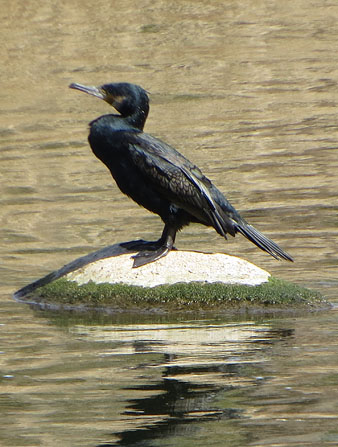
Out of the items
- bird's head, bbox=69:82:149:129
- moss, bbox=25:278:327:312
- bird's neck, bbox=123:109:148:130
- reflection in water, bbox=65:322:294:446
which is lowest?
reflection in water, bbox=65:322:294:446

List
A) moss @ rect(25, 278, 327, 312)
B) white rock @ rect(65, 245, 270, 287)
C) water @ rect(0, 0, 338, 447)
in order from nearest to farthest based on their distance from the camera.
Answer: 1. water @ rect(0, 0, 338, 447)
2. moss @ rect(25, 278, 327, 312)
3. white rock @ rect(65, 245, 270, 287)

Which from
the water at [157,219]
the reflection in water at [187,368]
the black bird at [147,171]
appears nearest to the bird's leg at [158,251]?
the black bird at [147,171]

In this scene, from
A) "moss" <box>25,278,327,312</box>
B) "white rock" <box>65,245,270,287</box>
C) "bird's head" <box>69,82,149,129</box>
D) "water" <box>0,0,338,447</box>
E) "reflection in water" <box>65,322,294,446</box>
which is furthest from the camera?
"bird's head" <box>69,82,149,129</box>

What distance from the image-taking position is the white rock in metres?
7.75

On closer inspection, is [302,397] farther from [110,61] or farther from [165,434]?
[110,61]

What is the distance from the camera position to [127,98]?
788 cm

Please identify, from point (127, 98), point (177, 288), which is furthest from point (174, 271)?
point (127, 98)

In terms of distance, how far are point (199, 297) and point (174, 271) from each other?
0.27 meters

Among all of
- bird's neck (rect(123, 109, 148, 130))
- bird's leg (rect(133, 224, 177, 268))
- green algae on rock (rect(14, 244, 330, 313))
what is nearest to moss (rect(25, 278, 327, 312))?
green algae on rock (rect(14, 244, 330, 313))

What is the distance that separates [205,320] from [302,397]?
7.34ft

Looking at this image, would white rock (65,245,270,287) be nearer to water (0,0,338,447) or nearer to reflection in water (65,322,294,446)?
water (0,0,338,447)

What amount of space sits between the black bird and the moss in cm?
24

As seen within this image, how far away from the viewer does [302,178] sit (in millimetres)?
13094

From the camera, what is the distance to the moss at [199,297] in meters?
7.65
